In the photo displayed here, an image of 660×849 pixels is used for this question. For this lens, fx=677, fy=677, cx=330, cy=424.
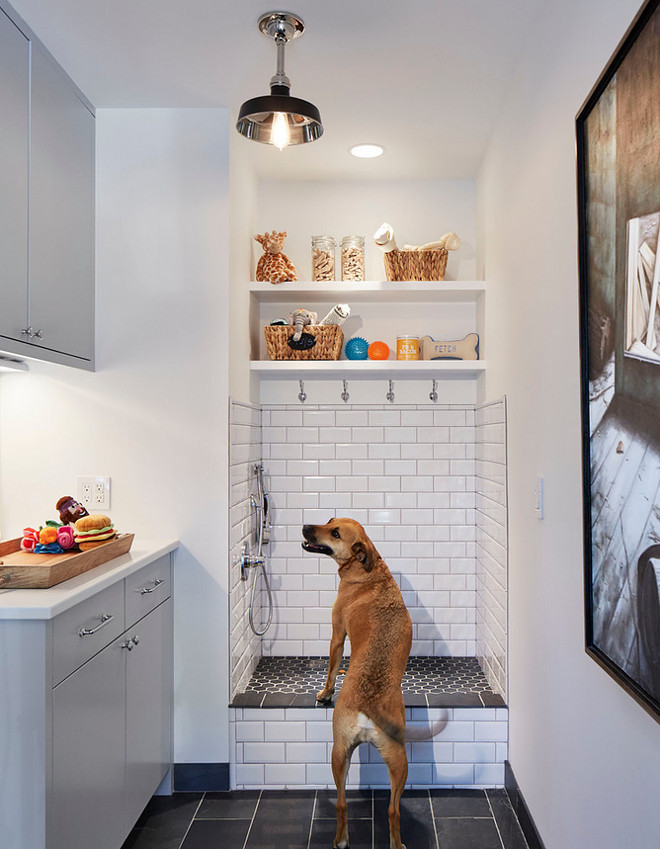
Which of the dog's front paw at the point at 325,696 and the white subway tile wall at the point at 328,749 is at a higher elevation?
the dog's front paw at the point at 325,696

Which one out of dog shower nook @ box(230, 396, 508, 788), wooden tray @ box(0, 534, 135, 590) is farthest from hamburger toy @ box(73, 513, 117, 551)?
dog shower nook @ box(230, 396, 508, 788)

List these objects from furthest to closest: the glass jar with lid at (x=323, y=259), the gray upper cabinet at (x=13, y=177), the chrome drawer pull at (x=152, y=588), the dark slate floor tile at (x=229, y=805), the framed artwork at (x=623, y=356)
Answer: the glass jar with lid at (x=323, y=259) → the dark slate floor tile at (x=229, y=805) → the chrome drawer pull at (x=152, y=588) → the gray upper cabinet at (x=13, y=177) → the framed artwork at (x=623, y=356)

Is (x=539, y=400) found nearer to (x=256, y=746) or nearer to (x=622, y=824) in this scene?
(x=622, y=824)

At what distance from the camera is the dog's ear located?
8.14 ft

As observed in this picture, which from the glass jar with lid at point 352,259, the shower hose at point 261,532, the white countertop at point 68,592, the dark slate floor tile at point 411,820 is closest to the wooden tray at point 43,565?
the white countertop at point 68,592

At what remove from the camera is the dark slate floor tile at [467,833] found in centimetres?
221

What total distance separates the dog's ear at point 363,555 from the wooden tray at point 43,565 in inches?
33.8

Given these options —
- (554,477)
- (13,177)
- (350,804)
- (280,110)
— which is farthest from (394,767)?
(13,177)

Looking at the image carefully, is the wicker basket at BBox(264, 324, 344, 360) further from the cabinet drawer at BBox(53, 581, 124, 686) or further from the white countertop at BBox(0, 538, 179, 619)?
the cabinet drawer at BBox(53, 581, 124, 686)

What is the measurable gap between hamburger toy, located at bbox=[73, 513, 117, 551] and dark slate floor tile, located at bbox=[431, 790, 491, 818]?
5.02 ft

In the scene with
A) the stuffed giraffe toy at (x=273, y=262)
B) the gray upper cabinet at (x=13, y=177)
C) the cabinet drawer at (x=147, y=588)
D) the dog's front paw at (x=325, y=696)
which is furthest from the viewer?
the stuffed giraffe toy at (x=273, y=262)

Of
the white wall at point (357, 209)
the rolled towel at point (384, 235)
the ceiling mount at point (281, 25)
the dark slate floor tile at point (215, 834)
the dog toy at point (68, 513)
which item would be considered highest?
the ceiling mount at point (281, 25)

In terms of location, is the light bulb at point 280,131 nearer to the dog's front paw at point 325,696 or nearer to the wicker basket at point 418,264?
the wicker basket at point 418,264

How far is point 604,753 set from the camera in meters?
1.50
